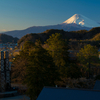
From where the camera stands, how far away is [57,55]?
2522cm

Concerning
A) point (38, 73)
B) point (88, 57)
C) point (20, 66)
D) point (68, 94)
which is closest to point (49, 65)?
point (38, 73)

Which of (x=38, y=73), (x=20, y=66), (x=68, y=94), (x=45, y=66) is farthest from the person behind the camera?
(x=20, y=66)

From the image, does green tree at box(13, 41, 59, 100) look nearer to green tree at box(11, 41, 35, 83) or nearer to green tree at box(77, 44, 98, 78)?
green tree at box(11, 41, 35, 83)

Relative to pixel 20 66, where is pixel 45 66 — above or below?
above

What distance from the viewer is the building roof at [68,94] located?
754 cm

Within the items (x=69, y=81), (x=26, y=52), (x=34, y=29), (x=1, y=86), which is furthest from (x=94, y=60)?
(x=34, y=29)

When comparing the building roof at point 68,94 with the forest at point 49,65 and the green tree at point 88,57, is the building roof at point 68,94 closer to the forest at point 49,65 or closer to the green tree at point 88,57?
the forest at point 49,65

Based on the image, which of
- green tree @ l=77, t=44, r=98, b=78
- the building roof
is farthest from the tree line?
the building roof

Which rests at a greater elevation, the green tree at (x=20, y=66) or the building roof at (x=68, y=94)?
the building roof at (x=68, y=94)

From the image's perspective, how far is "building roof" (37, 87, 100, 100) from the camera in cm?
754

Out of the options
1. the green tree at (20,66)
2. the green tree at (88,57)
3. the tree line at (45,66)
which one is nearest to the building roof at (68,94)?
the tree line at (45,66)

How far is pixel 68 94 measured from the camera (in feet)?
25.8

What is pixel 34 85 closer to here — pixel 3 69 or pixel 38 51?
pixel 38 51

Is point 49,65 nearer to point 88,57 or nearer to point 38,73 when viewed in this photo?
point 38,73
